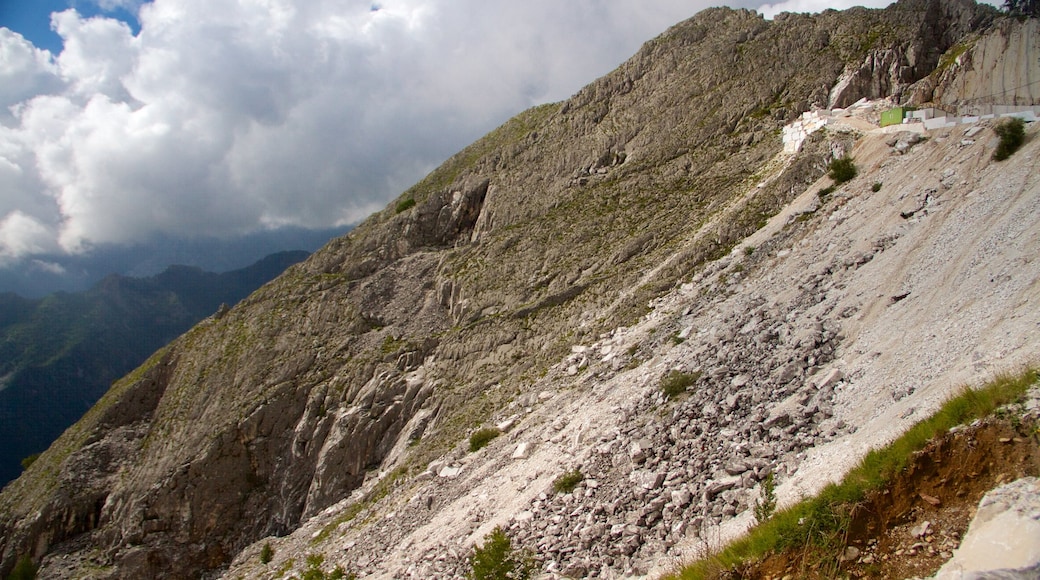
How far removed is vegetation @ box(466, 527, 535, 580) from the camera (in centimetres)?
1282

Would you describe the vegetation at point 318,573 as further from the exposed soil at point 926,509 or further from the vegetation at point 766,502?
the exposed soil at point 926,509

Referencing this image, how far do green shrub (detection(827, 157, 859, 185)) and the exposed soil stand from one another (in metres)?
19.9

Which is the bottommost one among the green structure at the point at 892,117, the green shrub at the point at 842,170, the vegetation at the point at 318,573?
the vegetation at the point at 318,573

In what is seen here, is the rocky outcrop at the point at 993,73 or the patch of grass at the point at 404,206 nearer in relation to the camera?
the rocky outcrop at the point at 993,73

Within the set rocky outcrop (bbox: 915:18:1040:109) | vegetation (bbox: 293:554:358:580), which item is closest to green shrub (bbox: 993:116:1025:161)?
rocky outcrop (bbox: 915:18:1040:109)

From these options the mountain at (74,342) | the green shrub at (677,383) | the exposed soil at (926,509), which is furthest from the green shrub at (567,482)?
the mountain at (74,342)

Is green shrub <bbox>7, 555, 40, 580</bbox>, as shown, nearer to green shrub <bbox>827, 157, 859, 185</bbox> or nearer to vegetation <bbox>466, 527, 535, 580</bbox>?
vegetation <bbox>466, 527, 535, 580</bbox>

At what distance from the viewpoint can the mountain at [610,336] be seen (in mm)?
13391

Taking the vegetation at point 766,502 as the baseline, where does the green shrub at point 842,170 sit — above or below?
above

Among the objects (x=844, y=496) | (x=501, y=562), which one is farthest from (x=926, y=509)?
(x=501, y=562)

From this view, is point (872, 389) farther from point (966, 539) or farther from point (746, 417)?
point (966, 539)

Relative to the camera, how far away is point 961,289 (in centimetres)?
1464

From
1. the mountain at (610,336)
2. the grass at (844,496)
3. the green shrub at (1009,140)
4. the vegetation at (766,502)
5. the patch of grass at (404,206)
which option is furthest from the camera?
the patch of grass at (404,206)

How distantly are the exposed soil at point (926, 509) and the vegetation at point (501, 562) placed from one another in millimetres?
5916
